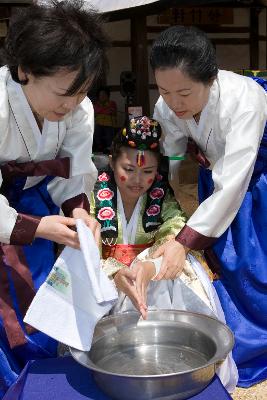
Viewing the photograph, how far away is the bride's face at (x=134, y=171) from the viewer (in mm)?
2701

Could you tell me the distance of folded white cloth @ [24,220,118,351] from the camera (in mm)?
1915

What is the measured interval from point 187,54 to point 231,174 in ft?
1.79

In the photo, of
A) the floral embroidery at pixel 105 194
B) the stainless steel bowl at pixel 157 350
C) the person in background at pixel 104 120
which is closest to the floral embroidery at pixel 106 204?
the floral embroidery at pixel 105 194

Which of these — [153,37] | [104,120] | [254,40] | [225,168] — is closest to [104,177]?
[225,168]

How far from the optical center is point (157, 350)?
204 cm

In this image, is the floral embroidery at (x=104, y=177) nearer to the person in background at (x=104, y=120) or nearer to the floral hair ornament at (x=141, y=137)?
the floral hair ornament at (x=141, y=137)

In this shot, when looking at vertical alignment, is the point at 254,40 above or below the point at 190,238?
below

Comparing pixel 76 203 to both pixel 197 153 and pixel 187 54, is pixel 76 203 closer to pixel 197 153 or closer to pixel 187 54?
pixel 197 153

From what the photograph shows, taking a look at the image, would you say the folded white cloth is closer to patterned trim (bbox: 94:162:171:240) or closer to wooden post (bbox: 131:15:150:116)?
patterned trim (bbox: 94:162:171:240)

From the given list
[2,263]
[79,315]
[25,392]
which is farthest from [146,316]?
[2,263]

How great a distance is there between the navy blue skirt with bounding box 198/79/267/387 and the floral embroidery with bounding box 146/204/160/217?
368mm

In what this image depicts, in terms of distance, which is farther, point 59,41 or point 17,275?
point 17,275

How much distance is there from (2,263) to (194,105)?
1.08 metres

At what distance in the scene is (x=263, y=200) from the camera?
8.70 feet
